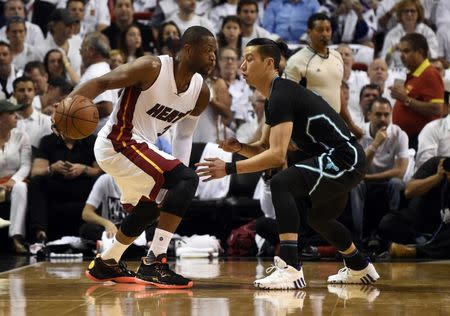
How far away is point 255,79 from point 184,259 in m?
3.89

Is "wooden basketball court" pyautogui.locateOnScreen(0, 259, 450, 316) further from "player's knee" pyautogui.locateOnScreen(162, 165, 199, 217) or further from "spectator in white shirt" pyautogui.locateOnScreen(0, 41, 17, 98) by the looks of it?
"spectator in white shirt" pyautogui.locateOnScreen(0, 41, 17, 98)

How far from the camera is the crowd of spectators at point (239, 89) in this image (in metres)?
10.5

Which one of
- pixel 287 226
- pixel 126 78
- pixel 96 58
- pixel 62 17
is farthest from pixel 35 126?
pixel 287 226

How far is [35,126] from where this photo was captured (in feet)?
38.8

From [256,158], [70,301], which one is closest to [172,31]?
[256,158]

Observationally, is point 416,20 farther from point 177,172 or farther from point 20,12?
point 177,172

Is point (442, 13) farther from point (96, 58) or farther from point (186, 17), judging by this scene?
point (96, 58)

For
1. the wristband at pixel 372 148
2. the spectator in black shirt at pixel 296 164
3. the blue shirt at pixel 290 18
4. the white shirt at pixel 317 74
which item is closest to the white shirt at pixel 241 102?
the blue shirt at pixel 290 18

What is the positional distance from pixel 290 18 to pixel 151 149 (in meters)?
8.11

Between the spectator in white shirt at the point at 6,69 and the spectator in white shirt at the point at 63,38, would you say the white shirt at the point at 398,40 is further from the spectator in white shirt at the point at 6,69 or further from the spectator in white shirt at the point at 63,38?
the spectator in white shirt at the point at 6,69

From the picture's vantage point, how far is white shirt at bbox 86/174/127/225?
10703mm

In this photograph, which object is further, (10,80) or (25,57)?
(25,57)

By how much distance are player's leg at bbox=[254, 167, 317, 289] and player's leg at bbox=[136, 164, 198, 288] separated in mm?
586

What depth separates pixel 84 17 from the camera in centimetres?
1479
